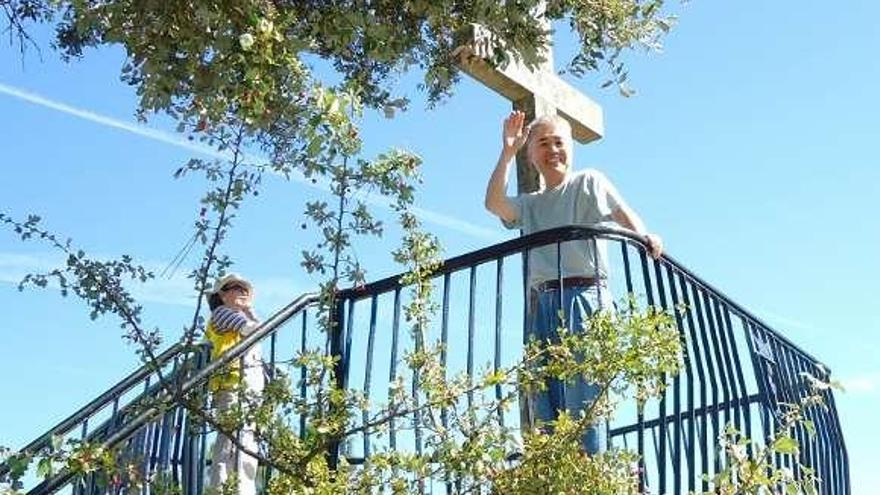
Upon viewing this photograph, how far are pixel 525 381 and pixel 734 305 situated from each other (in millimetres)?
1592

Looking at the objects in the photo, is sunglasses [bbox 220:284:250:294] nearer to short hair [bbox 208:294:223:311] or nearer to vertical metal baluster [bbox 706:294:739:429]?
short hair [bbox 208:294:223:311]

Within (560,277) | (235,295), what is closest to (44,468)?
(560,277)

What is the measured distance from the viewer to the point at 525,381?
2.99 m

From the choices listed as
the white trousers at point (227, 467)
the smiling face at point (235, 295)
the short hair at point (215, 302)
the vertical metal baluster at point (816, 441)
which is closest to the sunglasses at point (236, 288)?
the smiling face at point (235, 295)

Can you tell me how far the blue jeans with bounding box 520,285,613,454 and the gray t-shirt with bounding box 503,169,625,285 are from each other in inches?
2.4

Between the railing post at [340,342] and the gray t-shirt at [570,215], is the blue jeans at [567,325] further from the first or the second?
the railing post at [340,342]

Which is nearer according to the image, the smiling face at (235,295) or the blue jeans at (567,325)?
the blue jeans at (567,325)

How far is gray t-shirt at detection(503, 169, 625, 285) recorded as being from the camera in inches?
147

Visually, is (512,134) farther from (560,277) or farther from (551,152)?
(560,277)

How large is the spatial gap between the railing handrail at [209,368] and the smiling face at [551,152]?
1.04 meters

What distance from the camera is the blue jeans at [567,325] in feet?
11.5

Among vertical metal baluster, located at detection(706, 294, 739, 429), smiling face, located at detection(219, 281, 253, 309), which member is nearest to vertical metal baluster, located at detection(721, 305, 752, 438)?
vertical metal baluster, located at detection(706, 294, 739, 429)

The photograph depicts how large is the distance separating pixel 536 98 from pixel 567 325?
220cm

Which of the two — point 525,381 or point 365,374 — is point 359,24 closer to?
point 525,381
